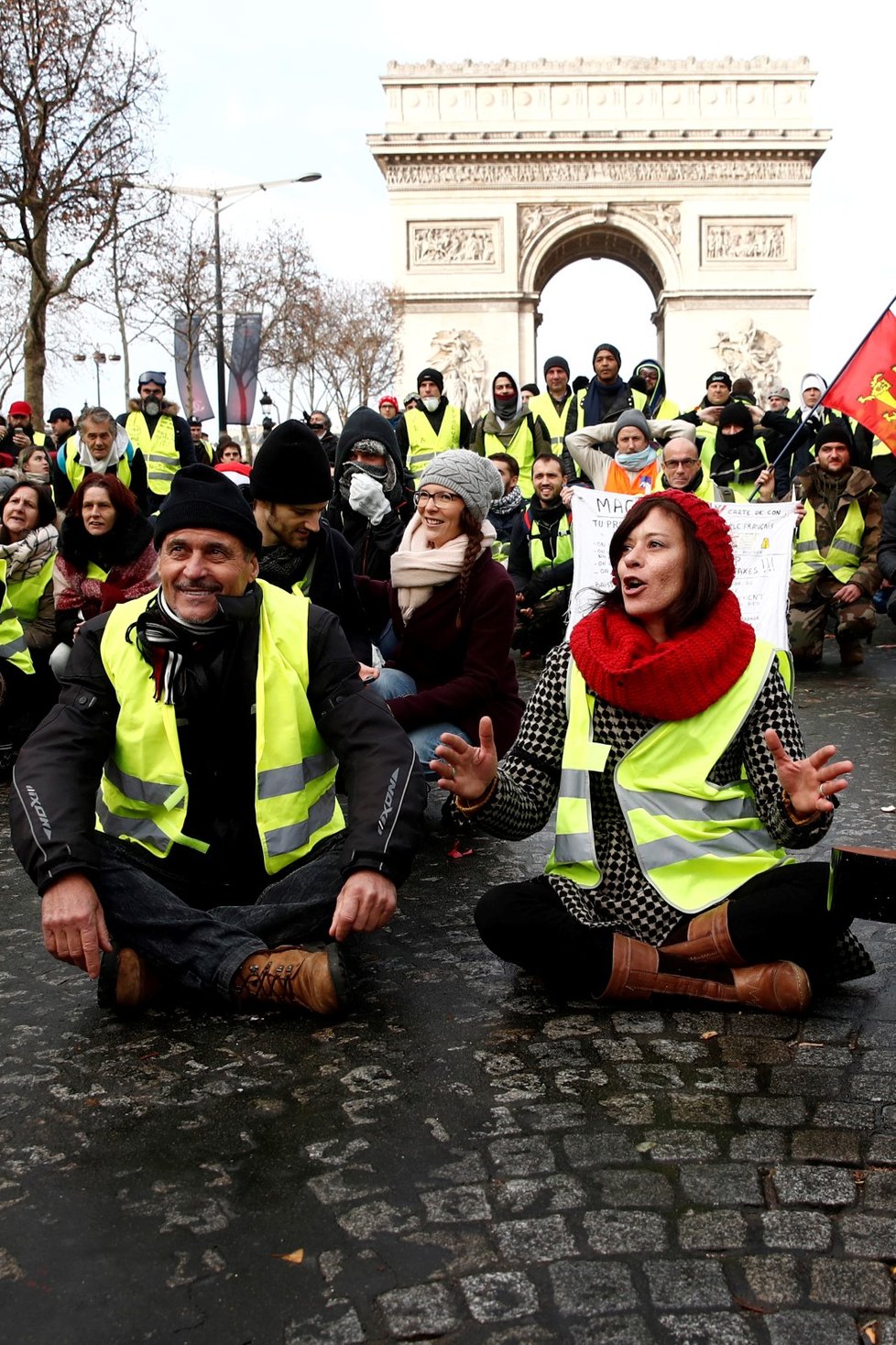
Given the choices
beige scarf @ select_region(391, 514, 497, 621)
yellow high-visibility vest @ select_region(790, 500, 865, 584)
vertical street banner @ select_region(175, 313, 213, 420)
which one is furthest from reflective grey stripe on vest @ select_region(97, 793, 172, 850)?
vertical street banner @ select_region(175, 313, 213, 420)

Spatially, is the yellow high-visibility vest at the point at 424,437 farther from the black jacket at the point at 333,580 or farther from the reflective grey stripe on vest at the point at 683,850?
the reflective grey stripe on vest at the point at 683,850

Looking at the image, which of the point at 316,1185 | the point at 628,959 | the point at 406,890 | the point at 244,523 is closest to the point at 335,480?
the point at 406,890

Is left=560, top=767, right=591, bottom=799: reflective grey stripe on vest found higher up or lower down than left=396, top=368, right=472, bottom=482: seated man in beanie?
lower down

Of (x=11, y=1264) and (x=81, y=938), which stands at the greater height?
(x=81, y=938)

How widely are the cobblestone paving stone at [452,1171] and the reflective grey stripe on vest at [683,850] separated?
366 millimetres

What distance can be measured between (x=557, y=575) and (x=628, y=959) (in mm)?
7154

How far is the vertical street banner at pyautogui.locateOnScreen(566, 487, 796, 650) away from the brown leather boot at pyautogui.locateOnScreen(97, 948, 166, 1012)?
13.3 feet

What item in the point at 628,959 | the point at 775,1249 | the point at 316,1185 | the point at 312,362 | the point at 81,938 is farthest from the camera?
the point at 312,362

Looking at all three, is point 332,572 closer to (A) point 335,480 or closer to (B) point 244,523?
(A) point 335,480

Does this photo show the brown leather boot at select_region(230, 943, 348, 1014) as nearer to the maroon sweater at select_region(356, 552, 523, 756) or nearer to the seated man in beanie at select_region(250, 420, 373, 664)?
the seated man in beanie at select_region(250, 420, 373, 664)

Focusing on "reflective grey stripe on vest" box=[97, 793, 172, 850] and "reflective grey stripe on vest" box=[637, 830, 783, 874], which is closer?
"reflective grey stripe on vest" box=[637, 830, 783, 874]

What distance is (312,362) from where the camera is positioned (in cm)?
4712

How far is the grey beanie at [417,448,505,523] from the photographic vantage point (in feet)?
Result: 17.3

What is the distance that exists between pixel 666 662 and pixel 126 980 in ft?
4.96
